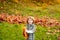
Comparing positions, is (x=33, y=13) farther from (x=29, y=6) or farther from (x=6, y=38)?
(x=6, y=38)

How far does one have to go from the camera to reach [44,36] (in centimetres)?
1336

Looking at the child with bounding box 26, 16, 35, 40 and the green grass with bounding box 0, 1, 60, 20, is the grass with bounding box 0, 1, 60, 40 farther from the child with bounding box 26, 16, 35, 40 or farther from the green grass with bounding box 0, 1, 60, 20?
the child with bounding box 26, 16, 35, 40

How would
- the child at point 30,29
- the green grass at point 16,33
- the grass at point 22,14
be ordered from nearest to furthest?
1. the child at point 30,29
2. the green grass at point 16,33
3. the grass at point 22,14

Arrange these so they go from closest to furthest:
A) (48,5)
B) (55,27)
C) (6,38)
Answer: (6,38)
(55,27)
(48,5)

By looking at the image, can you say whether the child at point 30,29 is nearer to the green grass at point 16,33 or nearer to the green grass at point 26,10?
the green grass at point 16,33

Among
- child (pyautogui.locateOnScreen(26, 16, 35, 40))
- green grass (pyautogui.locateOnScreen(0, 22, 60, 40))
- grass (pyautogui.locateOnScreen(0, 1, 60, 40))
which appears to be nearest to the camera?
child (pyautogui.locateOnScreen(26, 16, 35, 40))

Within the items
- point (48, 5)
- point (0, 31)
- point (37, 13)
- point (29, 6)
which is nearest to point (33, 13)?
point (37, 13)

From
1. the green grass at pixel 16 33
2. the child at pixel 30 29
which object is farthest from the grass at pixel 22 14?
the child at pixel 30 29

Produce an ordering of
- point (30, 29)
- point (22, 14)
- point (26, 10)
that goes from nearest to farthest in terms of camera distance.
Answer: point (30, 29) < point (22, 14) < point (26, 10)

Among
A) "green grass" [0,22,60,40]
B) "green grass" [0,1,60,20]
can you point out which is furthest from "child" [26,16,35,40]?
"green grass" [0,1,60,20]

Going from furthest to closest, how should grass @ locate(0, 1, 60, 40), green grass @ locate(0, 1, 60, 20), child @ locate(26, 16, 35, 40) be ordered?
green grass @ locate(0, 1, 60, 20) < grass @ locate(0, 1, 60, 40) < child @ locate(26, 16, 35, 40)

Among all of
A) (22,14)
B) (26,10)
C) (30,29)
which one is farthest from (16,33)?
(26,10)

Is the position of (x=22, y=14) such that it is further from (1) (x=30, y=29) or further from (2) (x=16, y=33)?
(1) (x=30, y=29)

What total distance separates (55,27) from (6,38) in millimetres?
3197
